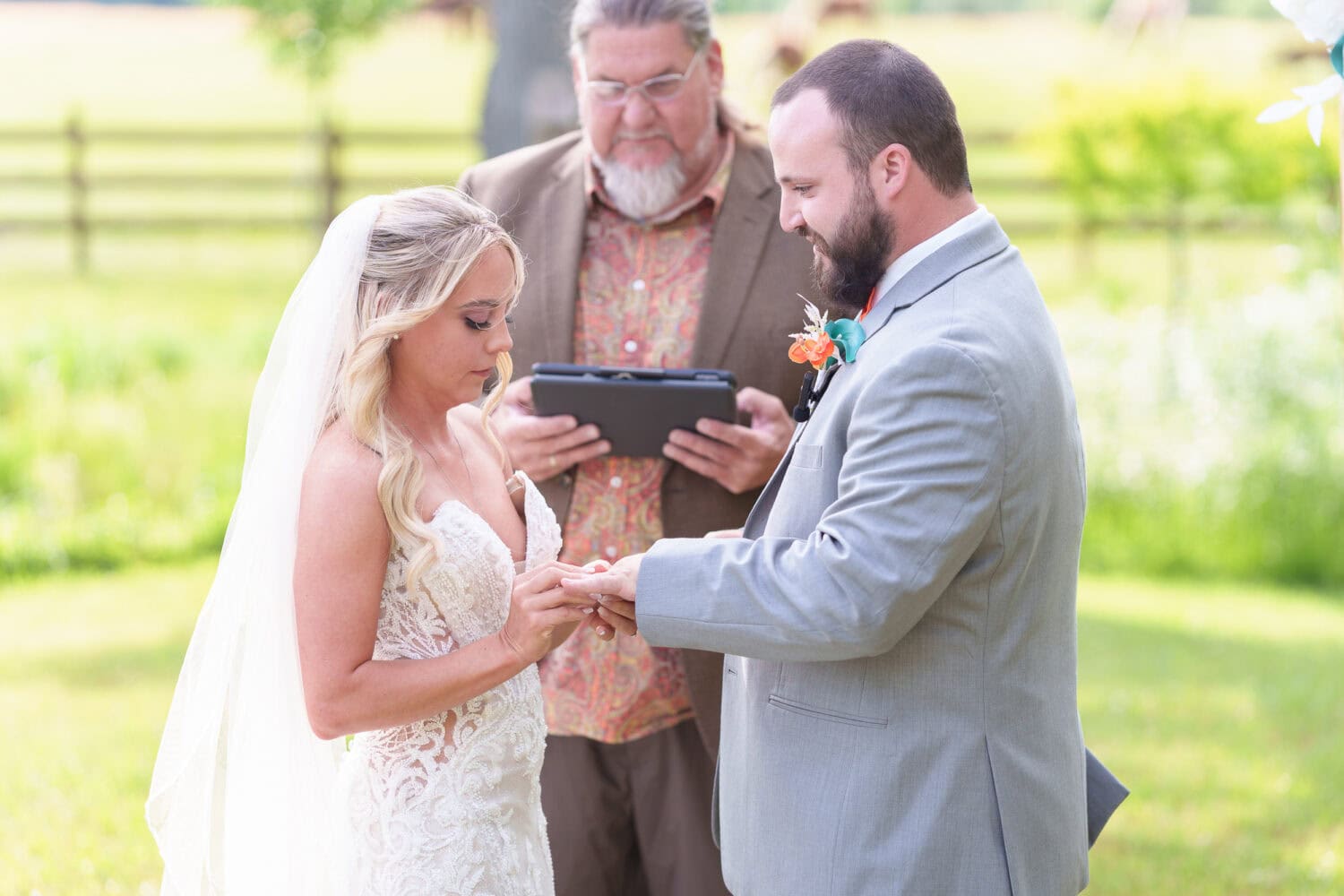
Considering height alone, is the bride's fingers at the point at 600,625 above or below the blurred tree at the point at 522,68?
below

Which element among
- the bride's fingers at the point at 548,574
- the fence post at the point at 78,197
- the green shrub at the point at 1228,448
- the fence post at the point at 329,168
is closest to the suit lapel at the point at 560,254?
the bride's fingers at the point at 548,574

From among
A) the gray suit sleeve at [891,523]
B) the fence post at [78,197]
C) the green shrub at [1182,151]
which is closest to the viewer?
the gray suit sleeve at [891,523]

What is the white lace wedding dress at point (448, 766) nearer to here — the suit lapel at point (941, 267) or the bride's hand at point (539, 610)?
the bride's hand at point (539, 610)

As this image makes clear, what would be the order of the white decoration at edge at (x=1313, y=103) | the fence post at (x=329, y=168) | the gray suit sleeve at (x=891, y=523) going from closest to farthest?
the gray suit sleeve at (x=891, y=523) → the white decoration at edge at (x=1313, y=103) → the fence post at (x=329, y=168)

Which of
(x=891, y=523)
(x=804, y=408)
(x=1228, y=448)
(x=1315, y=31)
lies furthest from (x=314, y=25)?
(x=891, y=523)

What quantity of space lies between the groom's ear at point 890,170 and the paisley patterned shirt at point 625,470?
3.72 ft

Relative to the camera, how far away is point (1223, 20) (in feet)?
60.1

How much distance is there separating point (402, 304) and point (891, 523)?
1007 mm

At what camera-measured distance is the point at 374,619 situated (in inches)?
99.7

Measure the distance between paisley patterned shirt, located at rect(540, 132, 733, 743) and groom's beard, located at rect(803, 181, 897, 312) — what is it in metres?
1.00

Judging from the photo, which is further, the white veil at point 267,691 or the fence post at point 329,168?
the fence post at point 329,168

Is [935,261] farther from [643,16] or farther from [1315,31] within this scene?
[643,16]

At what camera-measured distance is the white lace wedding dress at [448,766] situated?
8.63 ft

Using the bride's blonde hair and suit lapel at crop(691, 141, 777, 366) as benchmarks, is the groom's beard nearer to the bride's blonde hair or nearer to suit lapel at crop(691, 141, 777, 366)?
the bride's blonde hair
